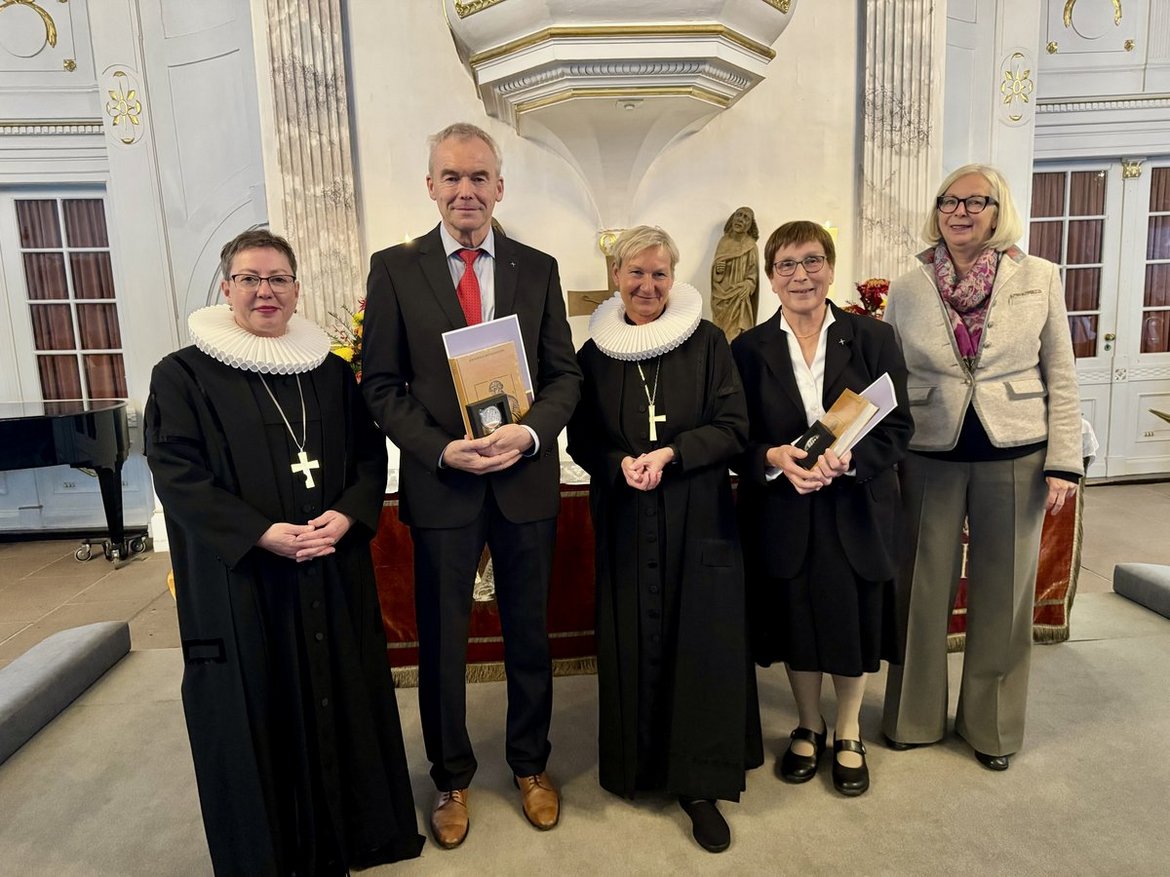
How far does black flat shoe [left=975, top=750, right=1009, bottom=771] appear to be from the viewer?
8.06ft

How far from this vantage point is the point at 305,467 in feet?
6.23

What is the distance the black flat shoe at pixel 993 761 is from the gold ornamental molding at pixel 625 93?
3.01 meters

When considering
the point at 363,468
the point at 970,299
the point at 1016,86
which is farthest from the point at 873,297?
the point at 363,468

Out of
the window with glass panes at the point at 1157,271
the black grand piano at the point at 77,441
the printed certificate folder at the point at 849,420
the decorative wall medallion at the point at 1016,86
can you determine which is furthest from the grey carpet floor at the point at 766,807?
the window with glass panes at the point at 1157,271

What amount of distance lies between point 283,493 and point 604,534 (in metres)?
0.89

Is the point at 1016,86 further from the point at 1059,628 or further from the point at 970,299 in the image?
the point at 970,299

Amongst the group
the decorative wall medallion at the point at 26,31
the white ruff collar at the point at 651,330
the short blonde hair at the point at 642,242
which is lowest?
the white ruff collar at the point at 651,330

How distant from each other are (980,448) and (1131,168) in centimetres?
605

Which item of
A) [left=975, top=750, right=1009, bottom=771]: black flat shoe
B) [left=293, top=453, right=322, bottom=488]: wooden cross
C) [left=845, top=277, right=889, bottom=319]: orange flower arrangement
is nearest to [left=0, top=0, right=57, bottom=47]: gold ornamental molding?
[left=293, top=453, right=322, bottom=488]: wooden cross

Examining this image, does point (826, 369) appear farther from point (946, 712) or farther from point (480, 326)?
point (946, 712)

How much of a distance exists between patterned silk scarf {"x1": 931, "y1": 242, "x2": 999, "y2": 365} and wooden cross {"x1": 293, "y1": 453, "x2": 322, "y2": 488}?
193 cm

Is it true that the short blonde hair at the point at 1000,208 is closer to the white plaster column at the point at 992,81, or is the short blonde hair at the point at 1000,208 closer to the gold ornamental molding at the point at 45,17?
the white plaster column at the point at 992,81

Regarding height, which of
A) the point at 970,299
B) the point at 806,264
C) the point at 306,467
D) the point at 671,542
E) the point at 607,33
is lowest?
the point at 671,542

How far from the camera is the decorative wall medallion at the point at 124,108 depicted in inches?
216
